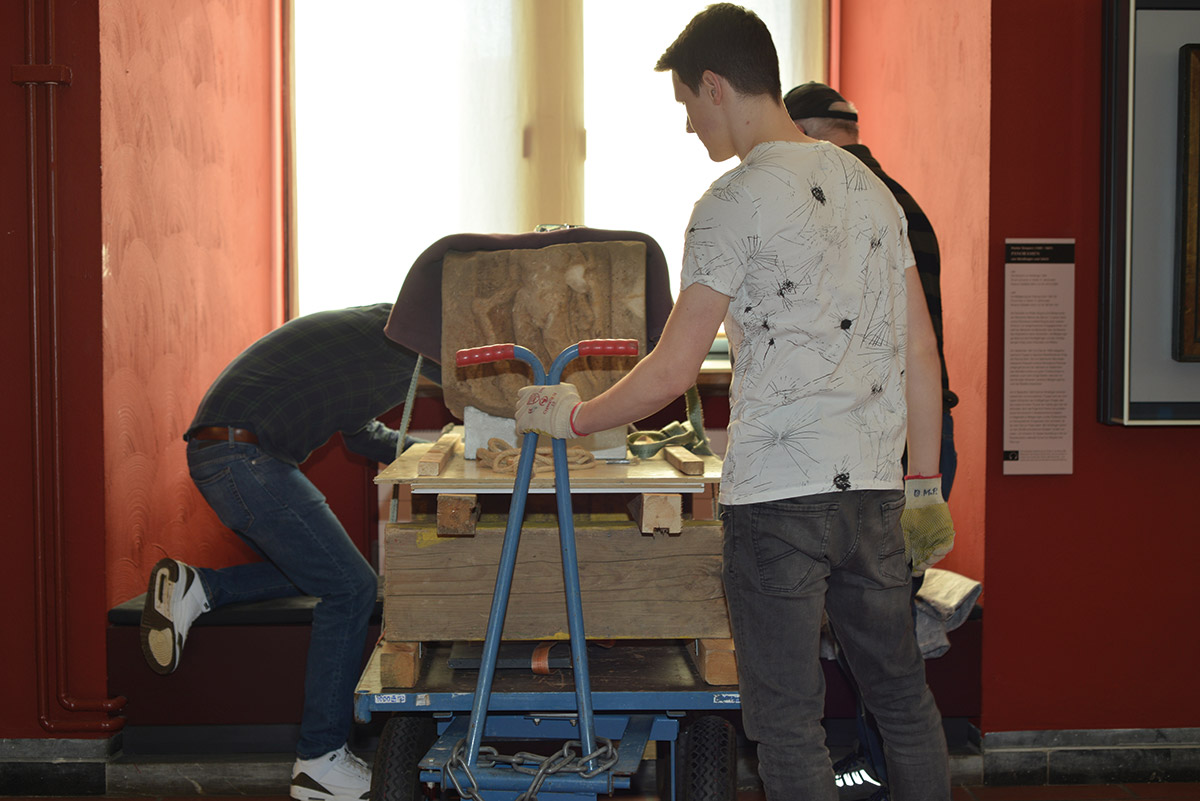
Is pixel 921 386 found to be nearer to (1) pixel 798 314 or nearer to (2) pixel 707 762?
(1) pixel 798 314

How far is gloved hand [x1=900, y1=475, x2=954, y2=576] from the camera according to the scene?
7.12 ft

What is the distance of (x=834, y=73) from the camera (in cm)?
452

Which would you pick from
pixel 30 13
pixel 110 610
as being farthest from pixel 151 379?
pixel 30 13

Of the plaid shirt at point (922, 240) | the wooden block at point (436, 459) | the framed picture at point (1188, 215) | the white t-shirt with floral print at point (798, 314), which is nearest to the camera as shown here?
the white t-shirt with floral print at point (798, 314)

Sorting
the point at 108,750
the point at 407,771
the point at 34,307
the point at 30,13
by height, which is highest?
the point at 30,13

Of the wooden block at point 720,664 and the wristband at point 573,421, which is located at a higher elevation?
the wristband at point 573,421

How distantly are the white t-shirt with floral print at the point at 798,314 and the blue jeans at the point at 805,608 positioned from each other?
6 cm

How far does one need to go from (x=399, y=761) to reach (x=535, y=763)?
0.35 meters

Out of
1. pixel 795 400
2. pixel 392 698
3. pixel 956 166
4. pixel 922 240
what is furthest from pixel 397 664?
pixel 956 166

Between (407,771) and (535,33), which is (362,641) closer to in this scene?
(407,771)

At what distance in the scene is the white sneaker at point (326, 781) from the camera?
2.96m

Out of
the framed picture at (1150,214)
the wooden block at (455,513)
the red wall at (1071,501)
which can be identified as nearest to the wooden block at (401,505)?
the wooden block at (455,513)

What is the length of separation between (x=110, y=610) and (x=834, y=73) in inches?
138

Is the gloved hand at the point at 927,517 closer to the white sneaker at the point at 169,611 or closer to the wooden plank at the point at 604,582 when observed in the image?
the wooden plank at the point at 604,582
